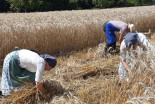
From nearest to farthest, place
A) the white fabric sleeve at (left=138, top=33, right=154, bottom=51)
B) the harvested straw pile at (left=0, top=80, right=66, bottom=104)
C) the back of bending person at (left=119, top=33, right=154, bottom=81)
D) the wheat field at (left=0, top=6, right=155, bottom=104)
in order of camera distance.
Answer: the wheat field at (left=0, top=6, right=155, bottom=104), the harvested straw pile at (left=0, top=80, right=66, bottom=104), the back of bending person at (left=119, top=33, right=154, bottom=81), the white fabric sleeve at (left=138, top=33, right=154, bottom=51)

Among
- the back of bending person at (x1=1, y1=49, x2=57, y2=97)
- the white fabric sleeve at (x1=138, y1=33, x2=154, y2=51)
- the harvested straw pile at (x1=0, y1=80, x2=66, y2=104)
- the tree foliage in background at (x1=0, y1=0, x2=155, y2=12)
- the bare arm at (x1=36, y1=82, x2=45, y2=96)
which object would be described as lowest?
the harvested straw pile at (x1=0, y1=80, x2=66, y2=104)

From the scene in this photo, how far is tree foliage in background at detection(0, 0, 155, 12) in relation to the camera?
24553 millimetres

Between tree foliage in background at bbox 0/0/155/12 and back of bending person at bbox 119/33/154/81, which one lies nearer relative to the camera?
back of bending person at bbox 119/33/154/81

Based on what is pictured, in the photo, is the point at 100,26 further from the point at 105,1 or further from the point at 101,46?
the point at 105,1

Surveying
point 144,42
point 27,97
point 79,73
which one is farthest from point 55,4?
point 27,97

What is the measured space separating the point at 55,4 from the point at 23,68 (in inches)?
A: 1100

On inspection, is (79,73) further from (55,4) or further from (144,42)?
(55,4)

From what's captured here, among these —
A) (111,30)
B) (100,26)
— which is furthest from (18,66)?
→ (100,26)

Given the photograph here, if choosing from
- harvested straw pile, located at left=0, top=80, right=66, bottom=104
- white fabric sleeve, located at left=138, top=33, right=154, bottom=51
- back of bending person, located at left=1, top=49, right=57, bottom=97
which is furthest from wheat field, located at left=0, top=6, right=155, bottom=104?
white fabric sleeve, located at left=138, top=33, right=154, bottom=51

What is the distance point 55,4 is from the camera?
2909 cm

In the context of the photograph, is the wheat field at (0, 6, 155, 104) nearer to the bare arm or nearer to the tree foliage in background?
the bare arm

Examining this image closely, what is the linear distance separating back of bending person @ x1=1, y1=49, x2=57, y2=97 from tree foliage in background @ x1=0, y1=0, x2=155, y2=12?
23318mm

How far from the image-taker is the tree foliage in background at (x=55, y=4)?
967 inches

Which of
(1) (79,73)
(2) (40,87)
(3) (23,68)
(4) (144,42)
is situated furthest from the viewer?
(1) (79,73)
